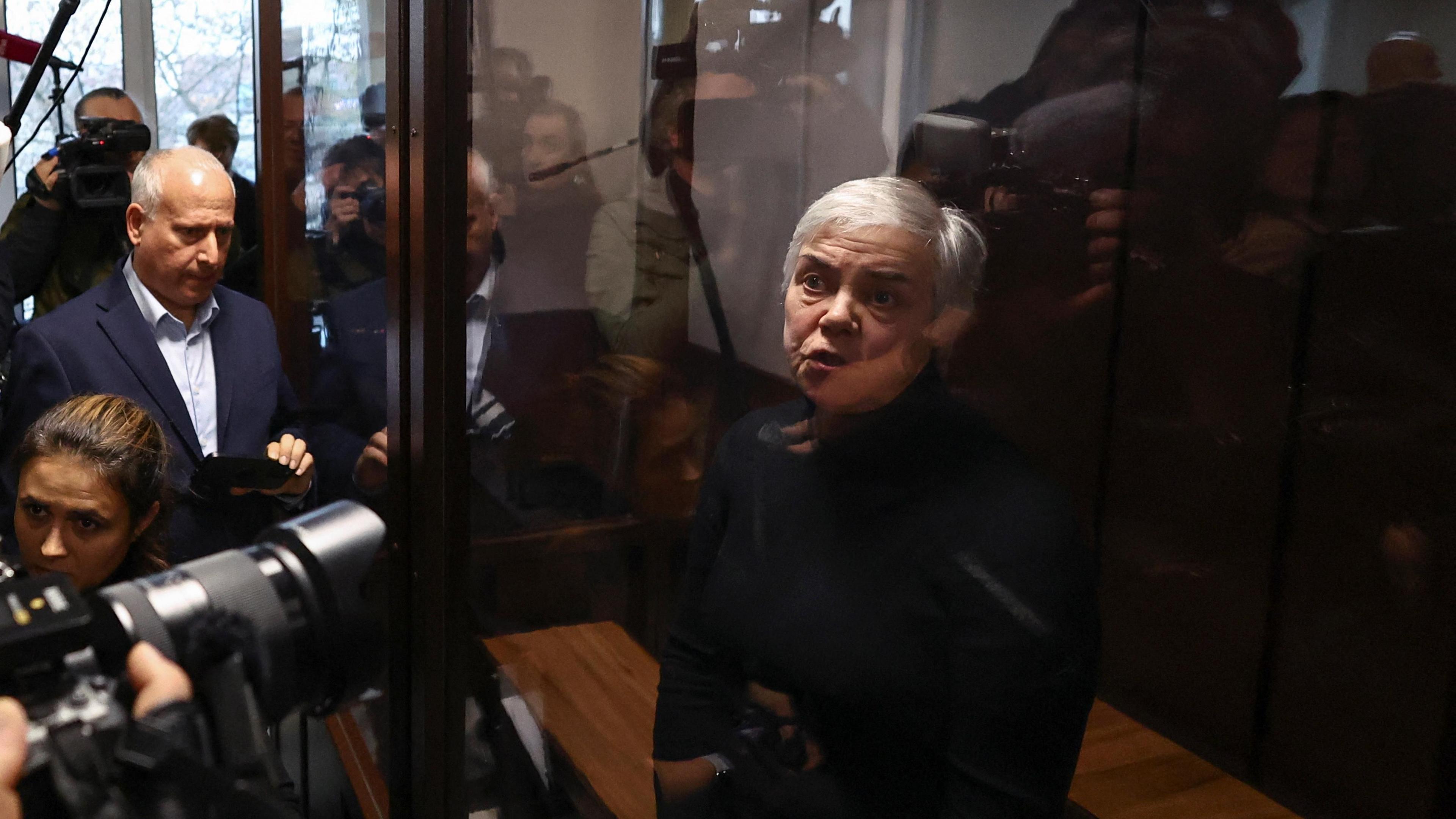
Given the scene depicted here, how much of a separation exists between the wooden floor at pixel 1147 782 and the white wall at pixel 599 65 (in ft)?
1.64

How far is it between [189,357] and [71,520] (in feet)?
1.83

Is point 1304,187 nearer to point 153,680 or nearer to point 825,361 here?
point 825,361

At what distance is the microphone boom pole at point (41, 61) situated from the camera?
1.92 meters

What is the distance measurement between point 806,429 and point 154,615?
47 cm

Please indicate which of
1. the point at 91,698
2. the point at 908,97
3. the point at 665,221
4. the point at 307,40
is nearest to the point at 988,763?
the point at 908,97

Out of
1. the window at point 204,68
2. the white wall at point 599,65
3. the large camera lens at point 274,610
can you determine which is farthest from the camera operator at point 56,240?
the white wall at point 599,65

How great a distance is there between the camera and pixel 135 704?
761 millimetres

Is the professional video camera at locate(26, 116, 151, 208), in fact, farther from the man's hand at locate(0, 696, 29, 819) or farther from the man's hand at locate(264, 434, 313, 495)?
the man's hand at locate(0, 696, 29, 819)

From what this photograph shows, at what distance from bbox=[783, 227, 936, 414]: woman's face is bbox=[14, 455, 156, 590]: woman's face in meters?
0.96

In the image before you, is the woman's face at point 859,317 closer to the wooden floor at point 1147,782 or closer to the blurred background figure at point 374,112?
the wooden floor at point 1147,782

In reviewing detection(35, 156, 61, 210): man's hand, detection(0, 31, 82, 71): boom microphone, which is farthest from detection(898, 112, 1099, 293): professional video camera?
detection(35, 156, 61, 210): man's hand

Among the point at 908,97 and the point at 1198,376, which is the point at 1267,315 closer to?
the point at 1198,376

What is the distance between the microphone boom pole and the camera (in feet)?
6.31

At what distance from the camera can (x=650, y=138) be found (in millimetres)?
813
